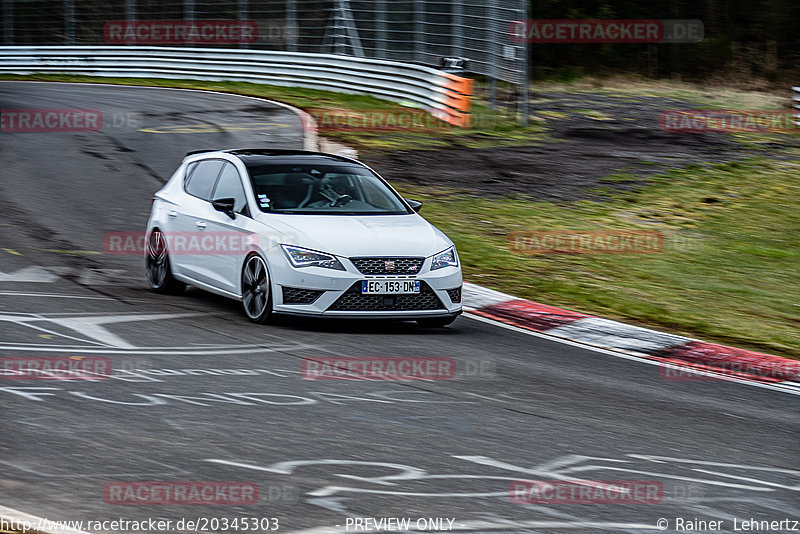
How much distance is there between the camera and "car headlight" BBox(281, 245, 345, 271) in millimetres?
10430

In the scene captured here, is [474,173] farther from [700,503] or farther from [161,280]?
[700,503]

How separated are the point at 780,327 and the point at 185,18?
30.1 m

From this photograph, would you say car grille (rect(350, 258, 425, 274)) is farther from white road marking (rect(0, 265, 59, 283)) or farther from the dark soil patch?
the dark soil patch

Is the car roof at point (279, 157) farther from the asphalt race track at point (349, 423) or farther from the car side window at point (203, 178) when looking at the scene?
the asphalt race track at point (349, 423)

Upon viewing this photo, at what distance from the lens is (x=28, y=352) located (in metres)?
9.01

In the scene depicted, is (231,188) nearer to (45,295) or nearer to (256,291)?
(256,291)

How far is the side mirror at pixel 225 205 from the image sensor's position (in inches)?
445

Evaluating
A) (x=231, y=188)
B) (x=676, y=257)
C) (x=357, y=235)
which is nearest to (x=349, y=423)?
(x=357, y=235)

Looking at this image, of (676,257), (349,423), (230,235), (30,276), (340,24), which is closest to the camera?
(349,423)

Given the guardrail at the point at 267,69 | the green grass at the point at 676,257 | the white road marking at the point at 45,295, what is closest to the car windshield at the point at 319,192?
the white road marking at the point at 45,295

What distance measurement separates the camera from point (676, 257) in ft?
51.5

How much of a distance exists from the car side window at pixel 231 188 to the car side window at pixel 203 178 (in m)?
0.13

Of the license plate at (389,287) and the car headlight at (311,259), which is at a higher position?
the car headlight at (311,259)

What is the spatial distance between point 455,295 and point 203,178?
3.09m
